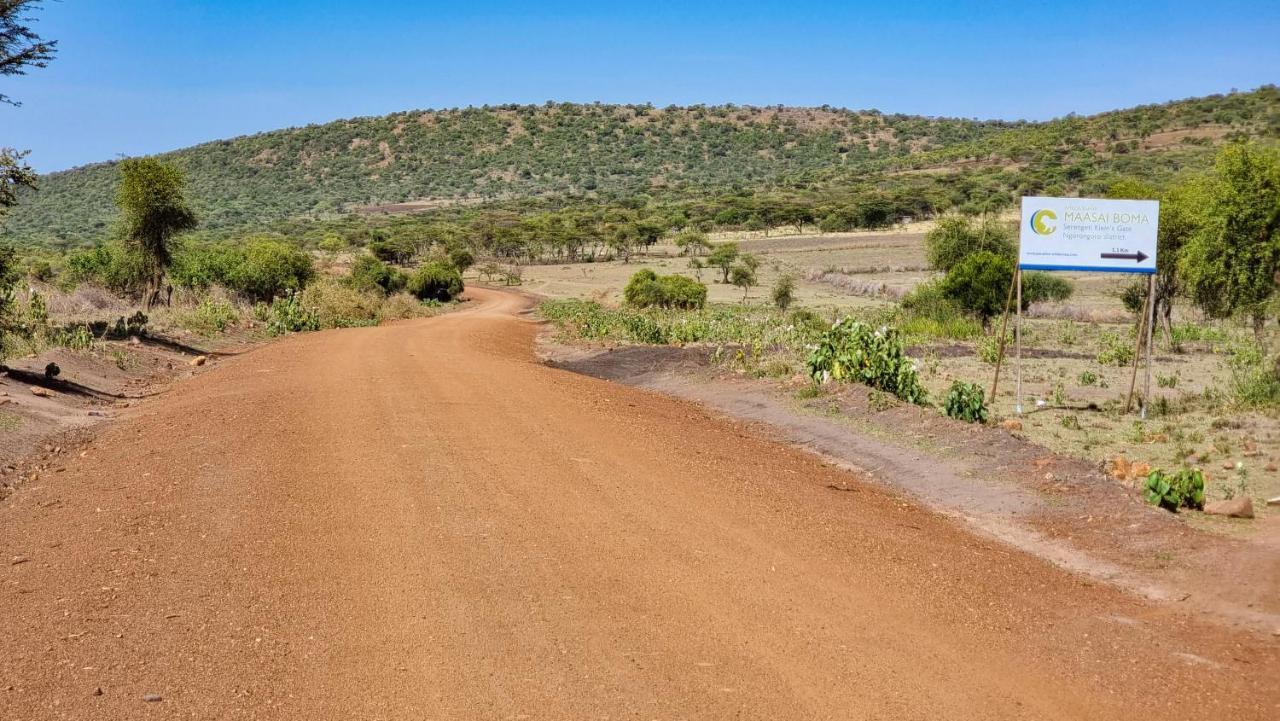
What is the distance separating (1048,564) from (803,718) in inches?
157

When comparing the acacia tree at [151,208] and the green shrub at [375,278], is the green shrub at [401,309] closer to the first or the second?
the green shrub at [375,278]

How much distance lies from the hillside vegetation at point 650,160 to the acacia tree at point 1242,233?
217ft

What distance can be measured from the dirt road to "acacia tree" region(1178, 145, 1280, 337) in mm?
13920

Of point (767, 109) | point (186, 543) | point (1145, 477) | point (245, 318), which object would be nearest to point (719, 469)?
point (1145, 477)

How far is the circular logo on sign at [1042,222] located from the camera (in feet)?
50.1

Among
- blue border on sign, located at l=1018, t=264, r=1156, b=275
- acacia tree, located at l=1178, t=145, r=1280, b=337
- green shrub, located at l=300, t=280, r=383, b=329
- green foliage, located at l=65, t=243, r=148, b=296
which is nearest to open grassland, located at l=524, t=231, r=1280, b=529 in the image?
acacia tree, located at l=1178, t=145, r=1280, b=337

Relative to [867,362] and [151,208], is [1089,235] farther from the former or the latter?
[151,208]

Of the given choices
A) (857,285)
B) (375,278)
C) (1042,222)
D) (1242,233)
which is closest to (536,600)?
(1042,222)

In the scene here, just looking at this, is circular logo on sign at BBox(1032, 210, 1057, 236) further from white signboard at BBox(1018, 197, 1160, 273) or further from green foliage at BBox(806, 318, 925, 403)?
green foliage at BBox(806, 318, 925, 403)

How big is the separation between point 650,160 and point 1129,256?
140 metres

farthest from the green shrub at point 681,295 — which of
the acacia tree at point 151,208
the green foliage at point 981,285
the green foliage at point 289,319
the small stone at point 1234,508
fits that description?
the small stone at point 1234,508

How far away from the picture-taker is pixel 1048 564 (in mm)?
8562

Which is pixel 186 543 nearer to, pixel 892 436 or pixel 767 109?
pixel 892 436

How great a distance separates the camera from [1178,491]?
31.9 ft
